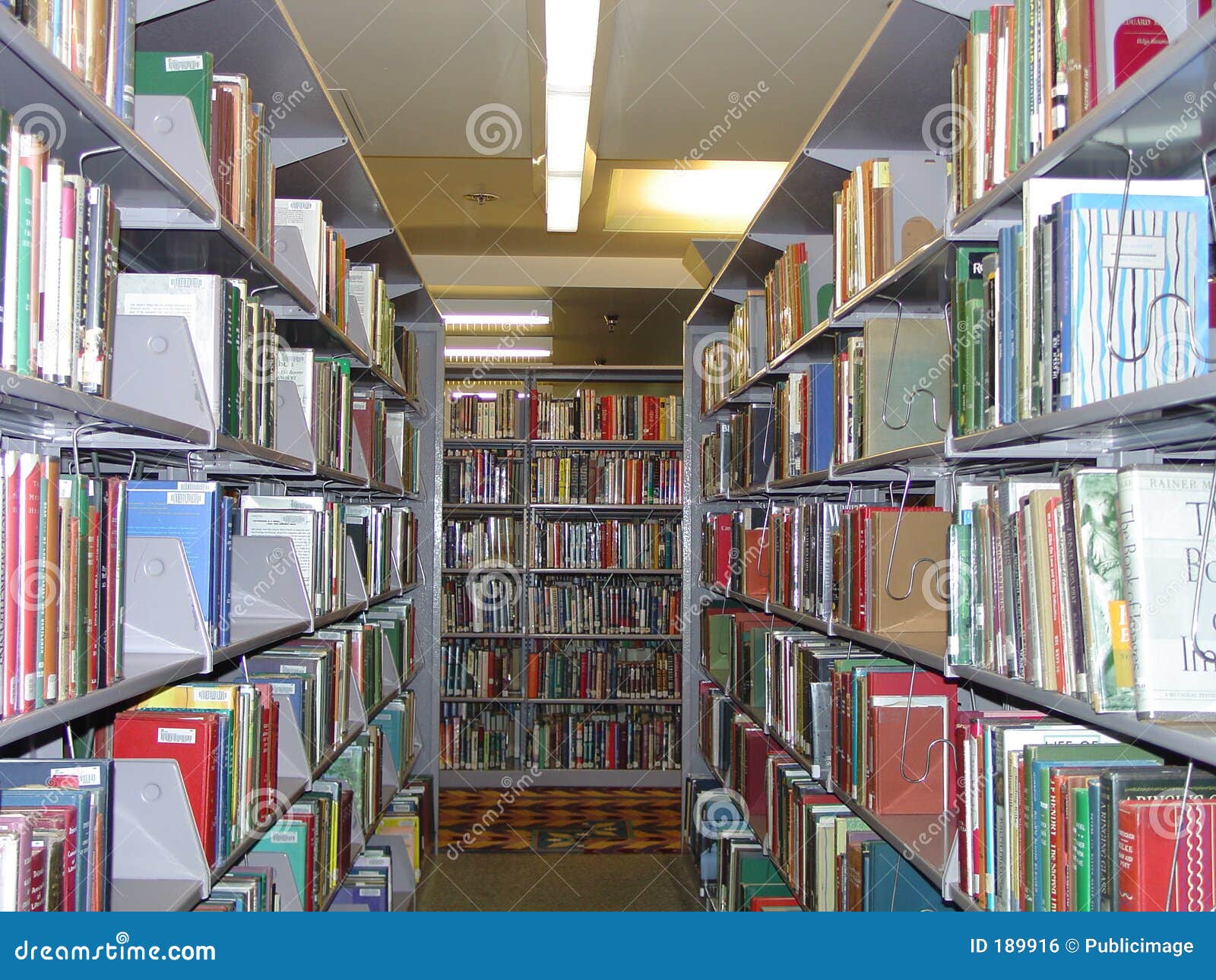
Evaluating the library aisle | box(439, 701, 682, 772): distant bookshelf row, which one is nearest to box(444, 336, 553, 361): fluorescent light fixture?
the library aisle

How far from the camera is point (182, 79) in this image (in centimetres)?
167

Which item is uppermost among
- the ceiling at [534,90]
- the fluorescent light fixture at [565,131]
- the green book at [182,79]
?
the ceiling at [534,90]

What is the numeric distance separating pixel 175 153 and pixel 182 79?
0.15m

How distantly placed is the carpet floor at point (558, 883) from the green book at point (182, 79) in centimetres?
285

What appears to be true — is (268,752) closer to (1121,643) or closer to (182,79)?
(182,79)

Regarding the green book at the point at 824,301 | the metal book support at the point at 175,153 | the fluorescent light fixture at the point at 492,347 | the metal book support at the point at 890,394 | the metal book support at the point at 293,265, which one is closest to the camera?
the metal book support at the point at 175,153

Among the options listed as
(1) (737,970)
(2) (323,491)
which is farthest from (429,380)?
(1) (737,970)

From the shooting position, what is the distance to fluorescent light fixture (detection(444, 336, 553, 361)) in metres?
7.30

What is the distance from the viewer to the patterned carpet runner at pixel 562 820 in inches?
175

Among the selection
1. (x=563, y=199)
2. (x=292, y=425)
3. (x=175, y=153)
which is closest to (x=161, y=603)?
(x=175, y=153)

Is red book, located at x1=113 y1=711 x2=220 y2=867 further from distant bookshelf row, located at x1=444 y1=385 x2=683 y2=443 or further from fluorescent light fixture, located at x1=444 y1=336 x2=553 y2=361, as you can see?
fluorescent light fixture, located at x1=444 y1=336 x2=553 y2=361

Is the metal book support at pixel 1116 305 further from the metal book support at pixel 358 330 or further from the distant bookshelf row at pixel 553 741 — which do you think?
the distant bookshelf row at pixel 553 741

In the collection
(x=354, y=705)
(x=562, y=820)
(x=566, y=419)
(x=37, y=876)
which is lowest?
(x=562, y=820)

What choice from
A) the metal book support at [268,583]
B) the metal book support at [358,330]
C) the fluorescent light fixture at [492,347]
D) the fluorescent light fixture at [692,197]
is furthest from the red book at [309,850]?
the fluorescent light fixture at [492,347]
